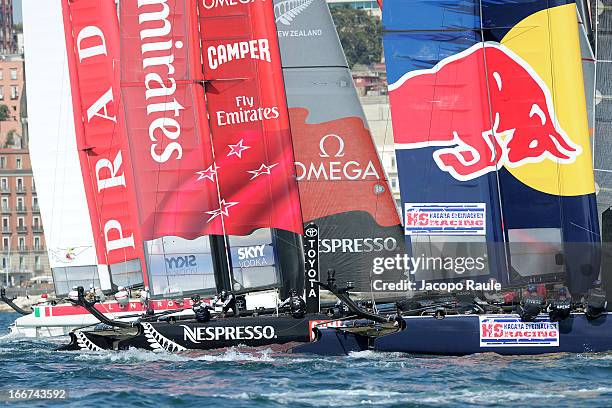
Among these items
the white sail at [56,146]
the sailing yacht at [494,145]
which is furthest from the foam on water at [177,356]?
the white sail at [56,146]

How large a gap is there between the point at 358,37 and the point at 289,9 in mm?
92973

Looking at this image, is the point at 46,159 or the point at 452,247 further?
the point at 46,159

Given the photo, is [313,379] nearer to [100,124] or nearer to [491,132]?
[491,132]

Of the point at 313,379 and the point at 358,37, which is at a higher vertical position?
the point at 358,37

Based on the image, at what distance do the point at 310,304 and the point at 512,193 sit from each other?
3.51m

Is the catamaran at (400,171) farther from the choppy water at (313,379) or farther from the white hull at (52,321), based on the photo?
the white hull at (52,321)

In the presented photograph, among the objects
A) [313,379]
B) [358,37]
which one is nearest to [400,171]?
[313,379]

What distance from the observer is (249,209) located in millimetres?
26062

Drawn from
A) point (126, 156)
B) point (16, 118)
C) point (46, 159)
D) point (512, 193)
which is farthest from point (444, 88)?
point (16, 118)

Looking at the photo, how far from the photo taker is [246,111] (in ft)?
85.6

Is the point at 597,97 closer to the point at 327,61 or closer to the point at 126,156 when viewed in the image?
the point at 327,61

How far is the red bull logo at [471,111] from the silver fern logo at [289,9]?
302 cm

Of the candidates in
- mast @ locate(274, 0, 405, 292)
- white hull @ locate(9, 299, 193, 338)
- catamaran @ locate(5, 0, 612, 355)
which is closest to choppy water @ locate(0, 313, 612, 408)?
catamaran @ locate(5, 0, 612, 355)

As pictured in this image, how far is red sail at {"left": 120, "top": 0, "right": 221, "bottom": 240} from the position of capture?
26156 mm
